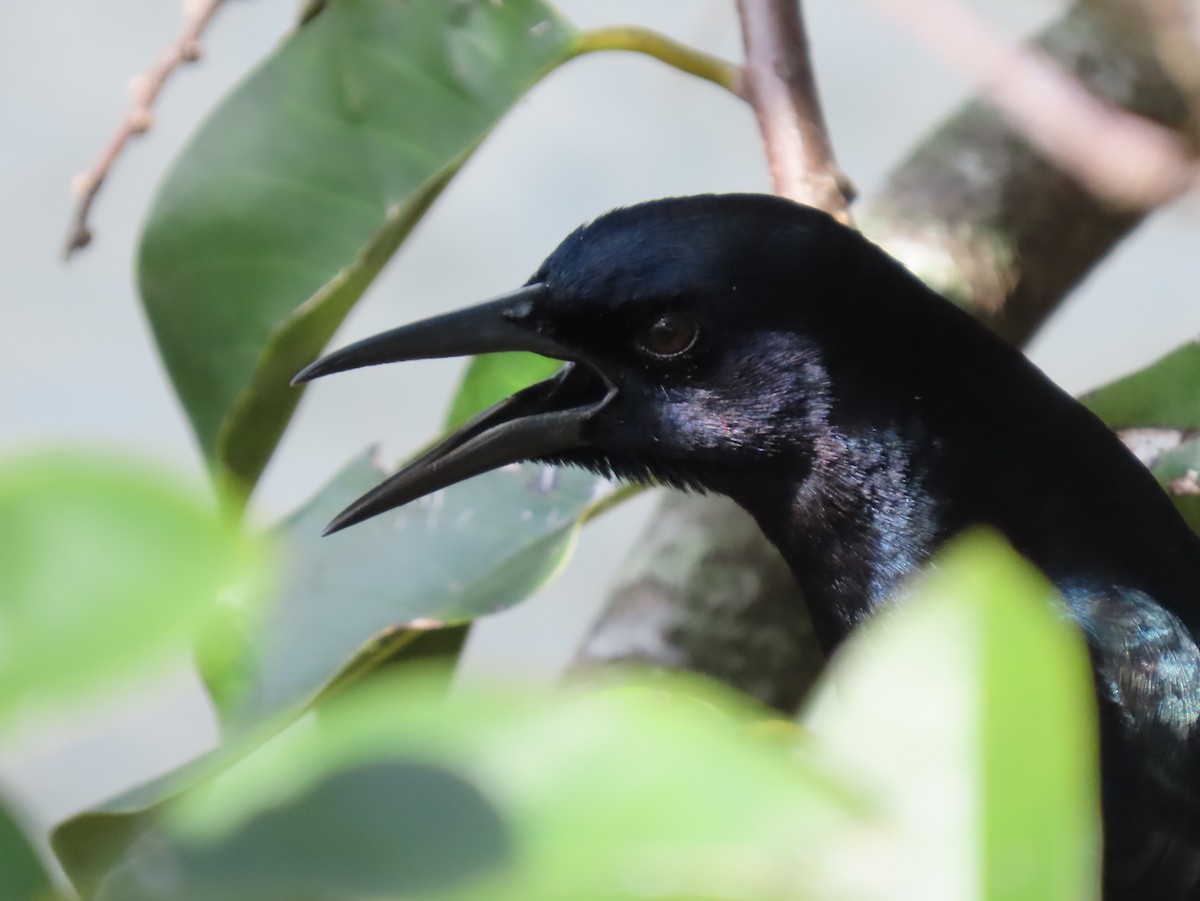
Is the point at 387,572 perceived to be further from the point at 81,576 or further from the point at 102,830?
the point at 81,576

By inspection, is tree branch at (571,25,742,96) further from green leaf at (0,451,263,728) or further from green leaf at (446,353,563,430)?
green leaf at (0,451,263,728)

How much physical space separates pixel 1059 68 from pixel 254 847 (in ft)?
4.65

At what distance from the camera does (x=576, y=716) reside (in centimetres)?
20

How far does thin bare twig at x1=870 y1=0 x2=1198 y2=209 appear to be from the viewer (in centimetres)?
104

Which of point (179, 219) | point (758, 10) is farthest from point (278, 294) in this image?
point (758, 10)

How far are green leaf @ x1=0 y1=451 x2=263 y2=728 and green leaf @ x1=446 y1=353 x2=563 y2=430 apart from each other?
2.97 feet

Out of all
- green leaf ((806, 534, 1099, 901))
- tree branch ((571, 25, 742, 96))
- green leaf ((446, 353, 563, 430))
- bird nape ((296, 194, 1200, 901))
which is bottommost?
A: green leaf ((446, 353, 563, 430))

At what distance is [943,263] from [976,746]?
1125 mm

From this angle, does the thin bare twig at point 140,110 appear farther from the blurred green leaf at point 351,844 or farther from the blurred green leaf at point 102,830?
the blurred green leaf at point 351,844

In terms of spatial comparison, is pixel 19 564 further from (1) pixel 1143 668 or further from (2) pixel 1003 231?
(2) pixel 1003 231

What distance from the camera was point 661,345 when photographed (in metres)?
0.94

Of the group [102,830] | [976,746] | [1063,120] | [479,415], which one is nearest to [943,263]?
[1063,120]

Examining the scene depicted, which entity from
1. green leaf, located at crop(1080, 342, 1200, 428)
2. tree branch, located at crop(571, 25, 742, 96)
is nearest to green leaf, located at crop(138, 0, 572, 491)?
tree branch, located at crop(571, 25, 742, 96)

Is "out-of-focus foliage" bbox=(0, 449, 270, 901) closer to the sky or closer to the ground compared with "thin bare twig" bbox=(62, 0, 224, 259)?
closer to the sky
